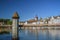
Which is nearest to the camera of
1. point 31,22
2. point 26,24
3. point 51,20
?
point 26,24

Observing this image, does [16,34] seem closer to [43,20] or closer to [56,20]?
[43,20]

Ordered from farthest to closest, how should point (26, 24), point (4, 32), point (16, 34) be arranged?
point (4, 32) < point (26, 24) < point (16, 34)

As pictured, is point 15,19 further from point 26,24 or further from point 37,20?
point 37,20

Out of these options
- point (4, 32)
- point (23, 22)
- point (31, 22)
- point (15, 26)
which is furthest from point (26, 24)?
point (4, 32)

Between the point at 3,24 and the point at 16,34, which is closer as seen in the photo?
the point at 16,34

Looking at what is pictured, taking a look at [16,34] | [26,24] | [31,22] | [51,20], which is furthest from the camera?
[51,20]

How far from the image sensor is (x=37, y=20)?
6.38m

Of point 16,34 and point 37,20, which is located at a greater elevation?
point 37,20

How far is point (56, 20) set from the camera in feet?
23.2

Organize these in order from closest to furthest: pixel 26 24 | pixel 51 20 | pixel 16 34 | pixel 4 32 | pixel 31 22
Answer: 1. pixel 16 34
2. pixel 26 24
3. pixel 31 22
4. pixel 51 20
5. pixel 4 32

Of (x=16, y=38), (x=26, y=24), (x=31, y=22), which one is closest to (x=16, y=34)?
(x=16, y=38)

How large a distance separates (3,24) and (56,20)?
227 cm

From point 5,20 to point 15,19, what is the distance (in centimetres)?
162

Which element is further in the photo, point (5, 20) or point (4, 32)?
point (4, 32)
